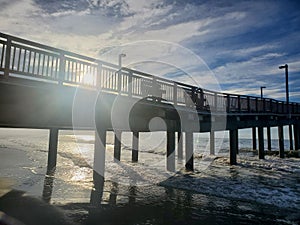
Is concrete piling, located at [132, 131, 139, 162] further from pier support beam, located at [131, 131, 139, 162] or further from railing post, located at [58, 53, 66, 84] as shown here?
railing post, located at [58, 53, 66, 84]

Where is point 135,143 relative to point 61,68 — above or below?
below

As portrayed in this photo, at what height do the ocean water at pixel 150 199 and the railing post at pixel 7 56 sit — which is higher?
the railing post at pixel 7 56

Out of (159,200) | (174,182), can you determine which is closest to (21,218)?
(159,200)

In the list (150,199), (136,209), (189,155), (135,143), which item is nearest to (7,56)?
(136,209)

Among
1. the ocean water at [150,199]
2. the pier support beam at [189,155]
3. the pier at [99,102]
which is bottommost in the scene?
the ocean water at [150,199]

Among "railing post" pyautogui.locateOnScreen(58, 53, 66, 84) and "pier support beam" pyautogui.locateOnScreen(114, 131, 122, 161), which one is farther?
"pier support beam" pyautogui.locateOnScreen(114, 131, 122, 161)

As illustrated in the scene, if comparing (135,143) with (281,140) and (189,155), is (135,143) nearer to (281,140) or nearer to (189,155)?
(189,155)

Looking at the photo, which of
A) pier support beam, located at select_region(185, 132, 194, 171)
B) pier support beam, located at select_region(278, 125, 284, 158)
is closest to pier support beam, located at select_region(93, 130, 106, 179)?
pier support beam, located at select_region(185, 132, 194, 171)

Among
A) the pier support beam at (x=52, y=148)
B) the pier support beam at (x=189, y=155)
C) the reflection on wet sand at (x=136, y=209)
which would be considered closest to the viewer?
the reflection on wet sand at (x=136, y=209)

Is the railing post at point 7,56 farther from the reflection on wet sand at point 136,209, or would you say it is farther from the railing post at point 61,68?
the reflection on wet sand at point 136,209

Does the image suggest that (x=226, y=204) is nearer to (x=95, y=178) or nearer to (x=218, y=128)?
(x=95, y=178)

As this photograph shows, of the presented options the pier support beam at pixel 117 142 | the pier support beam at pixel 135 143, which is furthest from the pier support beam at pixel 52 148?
the pier support beam at pixel 135 143

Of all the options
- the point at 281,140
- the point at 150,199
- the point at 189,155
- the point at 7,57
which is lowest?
the point at 150,199

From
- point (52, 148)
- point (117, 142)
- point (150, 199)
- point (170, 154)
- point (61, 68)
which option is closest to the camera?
point (61, 68)
